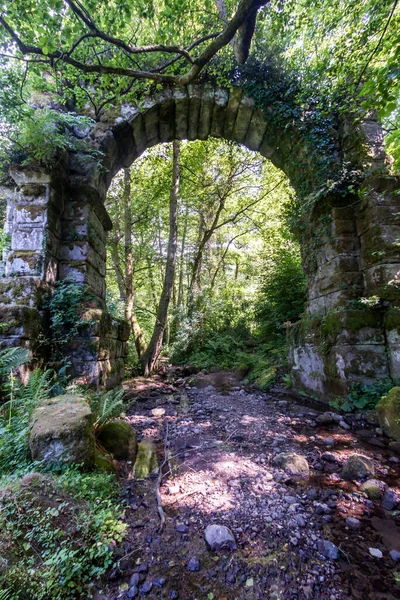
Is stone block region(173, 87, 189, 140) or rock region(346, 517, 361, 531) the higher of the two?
stone block region(173, 87, 189, 140)

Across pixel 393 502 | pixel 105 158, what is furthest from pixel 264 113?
pixel 393 502

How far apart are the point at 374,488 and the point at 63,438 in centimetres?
221

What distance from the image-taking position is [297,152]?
5180mm

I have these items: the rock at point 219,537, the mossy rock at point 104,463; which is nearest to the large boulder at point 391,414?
the rock at point 219,537

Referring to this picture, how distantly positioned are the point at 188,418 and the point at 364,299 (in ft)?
9.88

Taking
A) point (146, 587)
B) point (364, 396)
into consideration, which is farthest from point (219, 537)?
point (364, 396)

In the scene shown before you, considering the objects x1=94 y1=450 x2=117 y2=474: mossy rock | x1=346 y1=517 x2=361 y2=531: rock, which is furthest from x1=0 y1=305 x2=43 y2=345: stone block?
x1=346 y1=517 x2=361 y2=531: rock

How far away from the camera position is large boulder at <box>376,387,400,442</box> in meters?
2.67

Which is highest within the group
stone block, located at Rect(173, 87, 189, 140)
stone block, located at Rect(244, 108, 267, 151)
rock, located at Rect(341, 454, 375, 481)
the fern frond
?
stone block, located at Rect(173, 87, 189, 140)

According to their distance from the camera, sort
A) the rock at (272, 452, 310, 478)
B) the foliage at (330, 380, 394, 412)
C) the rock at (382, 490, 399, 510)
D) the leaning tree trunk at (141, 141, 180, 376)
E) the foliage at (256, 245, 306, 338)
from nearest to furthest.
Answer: the rock at (382, 490, 399, 510), the rock at (272, 452, 310, 478), the foliage at (330, 380, 394, 412), the foliage at (256, 245, 306, 338), the leaning tree trunk at (141, 141, 180, 376)

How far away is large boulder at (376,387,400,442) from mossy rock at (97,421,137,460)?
261 centimetres

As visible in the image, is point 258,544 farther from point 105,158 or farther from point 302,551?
point 105,158

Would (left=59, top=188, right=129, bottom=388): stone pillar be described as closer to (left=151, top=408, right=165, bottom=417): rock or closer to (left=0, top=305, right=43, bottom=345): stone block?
(left=0, top=305, right=43, bottom=345): stone block

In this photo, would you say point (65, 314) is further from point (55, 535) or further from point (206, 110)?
point (206, 110)
